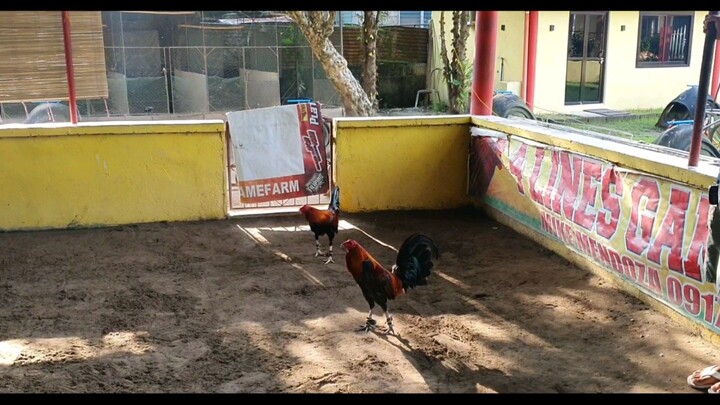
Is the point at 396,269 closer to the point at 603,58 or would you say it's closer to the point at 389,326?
the point at 389,326

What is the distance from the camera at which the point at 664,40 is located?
17922 mm

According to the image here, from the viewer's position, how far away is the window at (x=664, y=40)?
17.7m

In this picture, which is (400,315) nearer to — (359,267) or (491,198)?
(359,267)

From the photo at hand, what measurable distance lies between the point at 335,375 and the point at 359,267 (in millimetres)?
893

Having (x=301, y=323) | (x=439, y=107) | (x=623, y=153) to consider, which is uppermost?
(x=623, y=153)

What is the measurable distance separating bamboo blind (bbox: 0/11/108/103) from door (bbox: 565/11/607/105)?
37.4 feet

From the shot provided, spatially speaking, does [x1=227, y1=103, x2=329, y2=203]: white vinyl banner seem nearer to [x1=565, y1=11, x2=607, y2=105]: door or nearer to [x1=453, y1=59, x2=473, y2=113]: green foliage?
[x1=453, y1=59, x2=473, y2=113]: green foliage

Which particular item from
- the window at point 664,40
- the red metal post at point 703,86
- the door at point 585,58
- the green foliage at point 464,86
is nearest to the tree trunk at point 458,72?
the green foliage at point 464,86

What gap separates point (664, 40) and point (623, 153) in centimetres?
1401

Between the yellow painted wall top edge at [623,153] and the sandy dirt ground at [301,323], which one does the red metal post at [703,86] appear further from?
the sandy dirt ground at [301,323]

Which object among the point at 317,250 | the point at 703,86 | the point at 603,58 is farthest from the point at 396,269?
the point at 603,58

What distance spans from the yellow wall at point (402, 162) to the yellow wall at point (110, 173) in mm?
1571

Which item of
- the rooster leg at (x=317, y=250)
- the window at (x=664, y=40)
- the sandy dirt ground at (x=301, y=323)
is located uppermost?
the window at (x=664, y=40)
